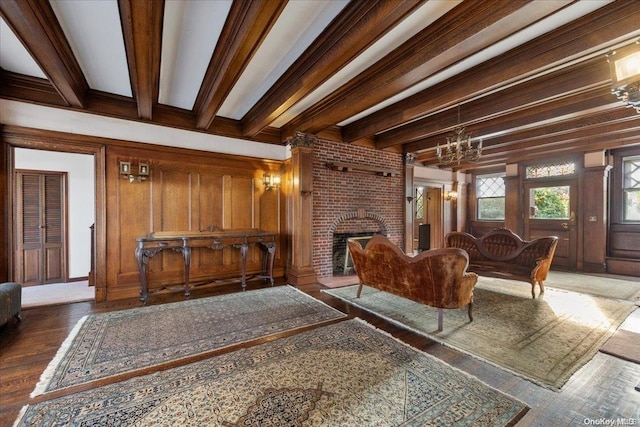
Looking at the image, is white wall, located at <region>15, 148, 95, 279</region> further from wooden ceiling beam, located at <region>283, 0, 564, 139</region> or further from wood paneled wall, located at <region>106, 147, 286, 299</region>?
wooden ceiling beam, located at <region>283, 0, 564, 139</region>

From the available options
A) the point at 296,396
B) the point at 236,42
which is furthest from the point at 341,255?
the point at 236,42

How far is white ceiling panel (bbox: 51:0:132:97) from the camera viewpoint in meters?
2.21

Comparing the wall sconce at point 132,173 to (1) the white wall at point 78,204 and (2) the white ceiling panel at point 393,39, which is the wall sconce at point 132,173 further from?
(2) the white ceiling panel at point 393,39

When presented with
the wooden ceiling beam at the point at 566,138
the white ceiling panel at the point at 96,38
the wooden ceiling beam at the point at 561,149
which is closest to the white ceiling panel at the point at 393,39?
the white ceiling panel at the point at 96,38

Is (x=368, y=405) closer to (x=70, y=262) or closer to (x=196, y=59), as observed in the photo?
(x=196, y=59)

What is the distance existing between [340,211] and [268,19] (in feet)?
12.6

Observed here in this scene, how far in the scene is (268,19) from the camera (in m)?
2.08

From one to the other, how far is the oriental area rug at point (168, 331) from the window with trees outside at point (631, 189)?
24.2ft

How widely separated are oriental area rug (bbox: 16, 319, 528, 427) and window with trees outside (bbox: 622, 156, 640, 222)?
23.5ft

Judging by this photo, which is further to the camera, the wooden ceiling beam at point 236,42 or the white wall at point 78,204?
the white wall at point 78,204

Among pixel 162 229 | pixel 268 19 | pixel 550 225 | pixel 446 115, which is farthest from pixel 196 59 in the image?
pixel 550 225

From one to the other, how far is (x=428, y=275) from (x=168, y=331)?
2.91 metres

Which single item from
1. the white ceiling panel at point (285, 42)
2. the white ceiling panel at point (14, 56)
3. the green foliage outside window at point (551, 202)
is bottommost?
the green foliage outside window at point (551, 202)

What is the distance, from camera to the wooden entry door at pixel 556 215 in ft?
21.6
